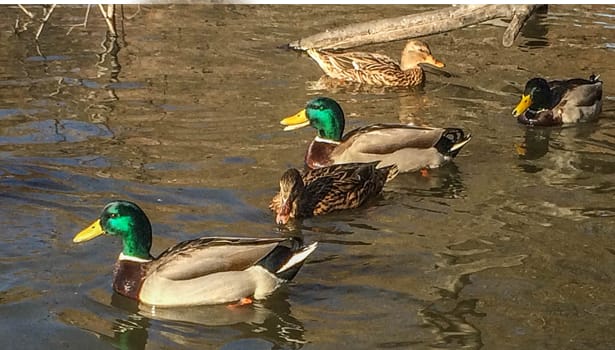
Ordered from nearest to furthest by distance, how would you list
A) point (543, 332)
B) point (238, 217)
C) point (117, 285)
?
point (543, 332)
point (117, 285)
point (238, 217)

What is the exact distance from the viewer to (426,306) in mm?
6832

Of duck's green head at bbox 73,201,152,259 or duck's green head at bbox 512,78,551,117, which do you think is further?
duck's green head at bbox 512,78,551,117

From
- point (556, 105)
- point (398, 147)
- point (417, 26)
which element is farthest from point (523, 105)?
point (398, 147)

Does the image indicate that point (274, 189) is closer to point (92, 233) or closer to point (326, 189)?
point (326, 189)

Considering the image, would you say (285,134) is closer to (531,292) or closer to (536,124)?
(536,124)

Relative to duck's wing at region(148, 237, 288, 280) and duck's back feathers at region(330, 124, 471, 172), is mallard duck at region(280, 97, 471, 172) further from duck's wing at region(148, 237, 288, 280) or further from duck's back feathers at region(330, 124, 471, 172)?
duck's wing at region(148, 237, 288, 280)

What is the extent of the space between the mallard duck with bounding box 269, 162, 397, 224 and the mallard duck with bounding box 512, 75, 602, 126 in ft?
9.19

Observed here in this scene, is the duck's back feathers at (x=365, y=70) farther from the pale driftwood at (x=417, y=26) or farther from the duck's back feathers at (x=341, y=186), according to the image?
the duck's back feathers at (x=341, y=186)

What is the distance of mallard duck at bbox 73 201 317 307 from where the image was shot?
6.78 m

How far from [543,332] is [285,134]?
502 cm

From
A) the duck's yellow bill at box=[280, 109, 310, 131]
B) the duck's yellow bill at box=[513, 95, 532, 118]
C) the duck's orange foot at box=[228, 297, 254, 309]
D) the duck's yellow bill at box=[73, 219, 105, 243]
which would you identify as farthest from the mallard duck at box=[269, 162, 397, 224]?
the duck's yellow bill at box=[513, 95, 532, 118]

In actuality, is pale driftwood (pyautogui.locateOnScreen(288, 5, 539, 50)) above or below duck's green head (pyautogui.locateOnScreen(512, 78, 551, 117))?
above

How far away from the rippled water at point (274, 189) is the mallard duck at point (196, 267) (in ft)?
0.35

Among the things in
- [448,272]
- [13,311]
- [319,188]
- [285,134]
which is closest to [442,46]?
[285,134]
